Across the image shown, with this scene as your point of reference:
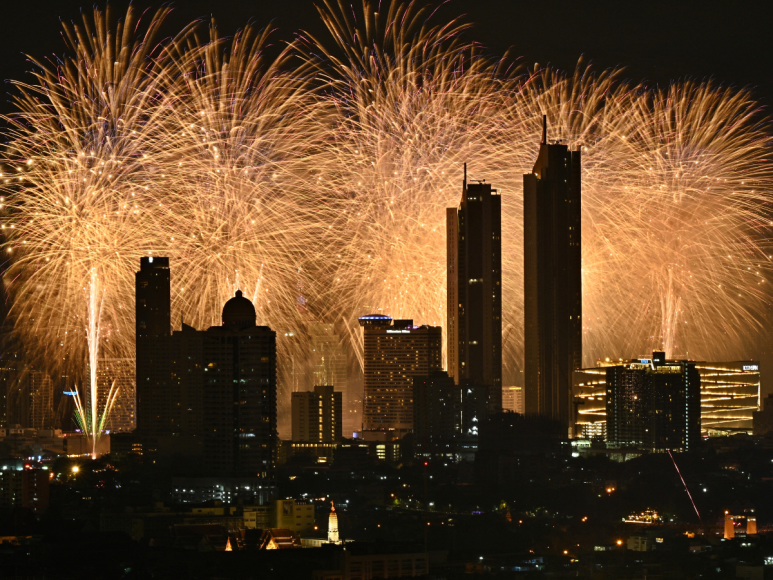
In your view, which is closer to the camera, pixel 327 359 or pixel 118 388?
pixel 118 388

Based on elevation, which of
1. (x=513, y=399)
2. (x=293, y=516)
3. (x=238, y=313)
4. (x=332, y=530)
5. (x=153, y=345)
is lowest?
(x=332, y=530)

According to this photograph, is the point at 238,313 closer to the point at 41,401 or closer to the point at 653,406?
the point at 41,401

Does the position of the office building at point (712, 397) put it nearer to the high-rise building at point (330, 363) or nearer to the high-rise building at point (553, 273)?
the high-rise building at point (553, 273)

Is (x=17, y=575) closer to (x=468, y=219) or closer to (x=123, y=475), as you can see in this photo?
(x=123, y=475)

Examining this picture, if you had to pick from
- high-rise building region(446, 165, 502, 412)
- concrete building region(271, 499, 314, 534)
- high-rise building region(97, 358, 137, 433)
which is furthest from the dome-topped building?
high-rise building region(446, 165, 502, 412)

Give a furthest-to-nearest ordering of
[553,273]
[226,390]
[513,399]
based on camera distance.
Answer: [513,399] → [553,273] → [226,390]

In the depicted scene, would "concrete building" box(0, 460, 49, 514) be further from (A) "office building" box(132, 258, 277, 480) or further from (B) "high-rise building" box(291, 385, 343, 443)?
(B) "high-rise building" box(291, 385, 343, 443)

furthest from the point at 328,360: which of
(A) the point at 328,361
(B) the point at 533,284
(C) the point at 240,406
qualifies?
(C) the point at 240,406
